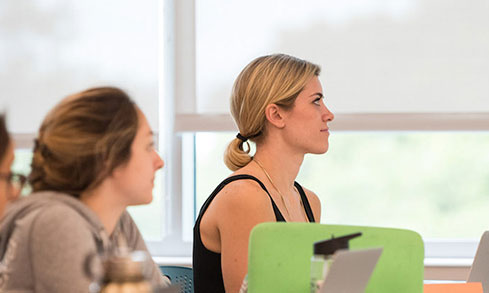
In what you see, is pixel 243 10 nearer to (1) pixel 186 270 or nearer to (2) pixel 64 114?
(1) pixel 186 270

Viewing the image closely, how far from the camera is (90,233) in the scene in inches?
50.0

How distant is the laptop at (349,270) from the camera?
1259 millimetres

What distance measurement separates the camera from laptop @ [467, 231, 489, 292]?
2.09m

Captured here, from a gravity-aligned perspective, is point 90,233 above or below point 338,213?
above

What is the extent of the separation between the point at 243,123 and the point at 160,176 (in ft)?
4.30

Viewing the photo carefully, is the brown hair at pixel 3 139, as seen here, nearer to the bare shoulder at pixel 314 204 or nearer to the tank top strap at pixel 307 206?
the tank top strap at pixel 307 206

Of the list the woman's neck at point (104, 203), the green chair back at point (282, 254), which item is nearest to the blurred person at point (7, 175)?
the woman's neck at point (104, 203)

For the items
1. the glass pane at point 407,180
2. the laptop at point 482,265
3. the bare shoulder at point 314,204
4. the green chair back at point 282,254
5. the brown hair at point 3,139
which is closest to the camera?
the brown hair at point 3,139

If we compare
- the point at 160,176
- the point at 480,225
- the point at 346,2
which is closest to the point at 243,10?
the point at 346,2

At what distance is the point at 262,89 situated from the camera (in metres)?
2.43

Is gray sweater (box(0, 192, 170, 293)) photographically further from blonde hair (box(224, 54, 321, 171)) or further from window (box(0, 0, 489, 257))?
window (box(0, 0, 489, 257))

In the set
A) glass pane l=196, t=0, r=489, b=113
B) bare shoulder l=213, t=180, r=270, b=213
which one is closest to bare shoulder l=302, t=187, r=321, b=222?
bare shoulder l=213, t=180, r=270, b=213

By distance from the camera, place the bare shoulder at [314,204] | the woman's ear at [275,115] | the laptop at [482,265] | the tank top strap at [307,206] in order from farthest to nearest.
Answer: the bare shoulder at [314,204], the tank top strap at [307,206], the woman's ear at [275,115], the laptop at [482,265]

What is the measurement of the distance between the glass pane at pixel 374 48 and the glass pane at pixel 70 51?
1.12ft
